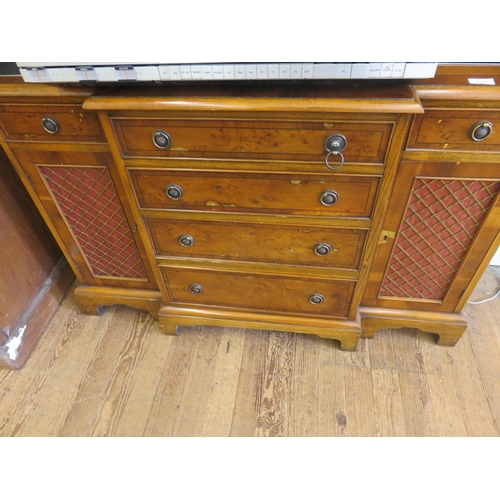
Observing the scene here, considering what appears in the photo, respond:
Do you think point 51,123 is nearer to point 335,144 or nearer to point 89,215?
point 89,215

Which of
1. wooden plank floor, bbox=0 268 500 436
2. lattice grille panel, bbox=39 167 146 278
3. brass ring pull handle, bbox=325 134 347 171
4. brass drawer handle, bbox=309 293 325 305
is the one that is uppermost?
brass ring pull handle, bbox=325 134 347 171

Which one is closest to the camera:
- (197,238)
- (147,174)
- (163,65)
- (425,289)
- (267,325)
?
(163,65)

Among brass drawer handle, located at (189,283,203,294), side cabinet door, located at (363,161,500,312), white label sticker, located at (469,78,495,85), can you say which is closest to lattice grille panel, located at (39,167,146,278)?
brass drawer handle, located at (189,283,203,294)

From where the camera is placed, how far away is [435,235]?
3.60ft

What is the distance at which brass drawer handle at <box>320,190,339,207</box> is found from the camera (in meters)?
0.96

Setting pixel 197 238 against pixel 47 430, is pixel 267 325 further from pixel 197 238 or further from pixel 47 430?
pixel 47 430

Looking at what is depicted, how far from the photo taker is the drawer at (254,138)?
0.86 metres

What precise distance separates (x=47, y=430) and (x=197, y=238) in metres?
0.80

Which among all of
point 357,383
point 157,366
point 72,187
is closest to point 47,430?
point 157,366

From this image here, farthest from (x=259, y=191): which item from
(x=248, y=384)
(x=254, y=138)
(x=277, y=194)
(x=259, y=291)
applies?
(x=248, y=384)

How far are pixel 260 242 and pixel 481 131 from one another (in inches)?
24.4

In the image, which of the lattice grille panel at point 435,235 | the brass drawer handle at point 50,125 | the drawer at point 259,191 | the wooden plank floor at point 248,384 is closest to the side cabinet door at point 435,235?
the lattice grille panel at point 435,235

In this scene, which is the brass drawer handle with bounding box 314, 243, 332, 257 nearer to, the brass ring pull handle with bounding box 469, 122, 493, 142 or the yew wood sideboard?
the yew wood sideboard

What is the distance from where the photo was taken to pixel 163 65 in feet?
2.68
